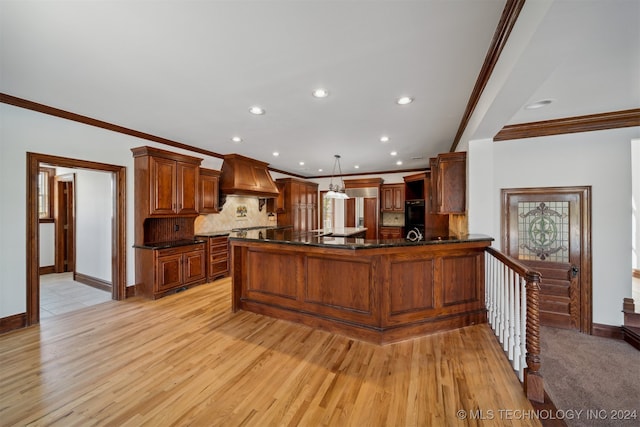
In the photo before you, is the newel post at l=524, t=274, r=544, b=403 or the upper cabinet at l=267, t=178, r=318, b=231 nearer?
the newel post at l=524, t=274, r=544, b=403

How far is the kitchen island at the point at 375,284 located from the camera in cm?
264

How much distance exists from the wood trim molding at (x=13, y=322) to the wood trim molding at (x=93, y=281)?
1231mm

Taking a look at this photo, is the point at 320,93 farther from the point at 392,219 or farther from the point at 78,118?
the point at 392,219

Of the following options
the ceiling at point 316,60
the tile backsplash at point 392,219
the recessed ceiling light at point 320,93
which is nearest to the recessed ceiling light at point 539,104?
the ceiling at point 316,60

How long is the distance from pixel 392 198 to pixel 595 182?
443 cm

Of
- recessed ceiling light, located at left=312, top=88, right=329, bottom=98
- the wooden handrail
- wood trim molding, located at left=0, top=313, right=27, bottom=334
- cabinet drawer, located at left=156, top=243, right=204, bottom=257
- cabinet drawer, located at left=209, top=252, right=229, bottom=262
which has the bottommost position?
wood trim molding, located at left=0, top=313, right=27, bottom=334

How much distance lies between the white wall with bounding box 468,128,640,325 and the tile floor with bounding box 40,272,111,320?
18.4 feet

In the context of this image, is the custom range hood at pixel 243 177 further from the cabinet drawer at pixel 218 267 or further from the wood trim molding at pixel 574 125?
the wood trim molding at pixel 574 125

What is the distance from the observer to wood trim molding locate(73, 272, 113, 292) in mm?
4297

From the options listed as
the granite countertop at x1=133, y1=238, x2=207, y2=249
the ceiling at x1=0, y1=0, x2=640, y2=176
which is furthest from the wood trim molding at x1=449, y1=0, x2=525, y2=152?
the granite countertop at x1=133, y1=238, x2=207, y2=249

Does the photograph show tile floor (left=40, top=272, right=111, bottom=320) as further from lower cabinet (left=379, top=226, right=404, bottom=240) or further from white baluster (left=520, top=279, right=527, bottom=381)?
lower cabinet (left=379, top=226, right=404, bottom=240)

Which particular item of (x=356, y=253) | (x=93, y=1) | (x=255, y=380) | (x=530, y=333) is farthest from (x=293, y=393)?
(x=93, y=1)

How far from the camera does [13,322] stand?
286 cm

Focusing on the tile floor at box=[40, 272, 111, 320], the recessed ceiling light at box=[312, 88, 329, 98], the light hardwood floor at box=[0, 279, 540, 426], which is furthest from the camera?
the tile floor at box=[40, 272, 111, 320]
